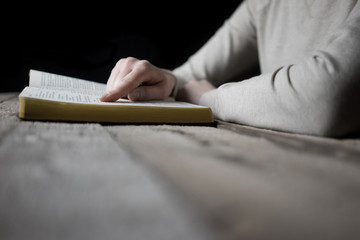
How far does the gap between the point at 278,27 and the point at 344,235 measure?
94 centimetres

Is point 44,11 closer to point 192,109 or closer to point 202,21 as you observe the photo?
point 202,21

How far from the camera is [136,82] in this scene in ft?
1.80

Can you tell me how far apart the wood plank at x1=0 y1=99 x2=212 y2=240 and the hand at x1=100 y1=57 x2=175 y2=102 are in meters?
0.27

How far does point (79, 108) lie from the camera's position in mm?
412

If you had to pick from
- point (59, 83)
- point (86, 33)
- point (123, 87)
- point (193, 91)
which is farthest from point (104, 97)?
point (86, 33)

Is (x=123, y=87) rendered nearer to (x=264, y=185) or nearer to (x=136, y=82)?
(x=136, y=82)

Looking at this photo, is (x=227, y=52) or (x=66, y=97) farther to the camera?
(x=227, y=52)

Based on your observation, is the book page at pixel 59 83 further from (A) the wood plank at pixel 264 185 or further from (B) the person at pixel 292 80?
(A) the wood plank at pixel 264 185

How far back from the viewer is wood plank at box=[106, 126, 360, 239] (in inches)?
5.2

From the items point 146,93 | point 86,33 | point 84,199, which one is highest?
point 84,199

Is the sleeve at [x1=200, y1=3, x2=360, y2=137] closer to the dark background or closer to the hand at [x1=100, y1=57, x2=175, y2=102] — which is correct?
the hand at [x1=100, y1=57, x2=175, y2=102]

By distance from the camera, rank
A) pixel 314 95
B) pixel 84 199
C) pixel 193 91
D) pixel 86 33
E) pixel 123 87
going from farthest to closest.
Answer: pixel 86 33 → pixel 193 91 → pixel 123 87 → pixel 314 95 → pixel 84 199

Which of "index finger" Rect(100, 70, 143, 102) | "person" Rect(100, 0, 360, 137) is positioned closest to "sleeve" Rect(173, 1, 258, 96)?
"person" Rect(100, 0, 360, 137)

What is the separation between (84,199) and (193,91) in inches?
27.6
